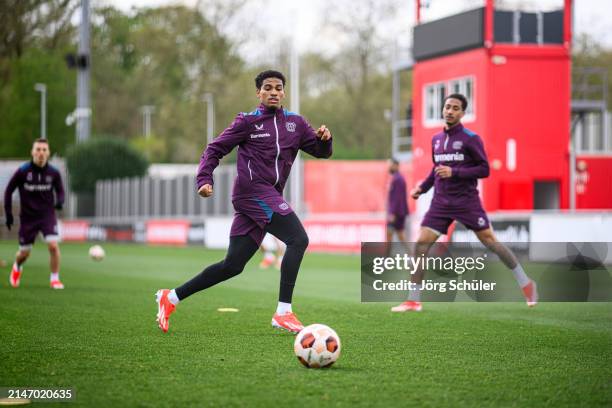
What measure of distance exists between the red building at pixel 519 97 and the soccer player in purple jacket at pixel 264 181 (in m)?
18.2

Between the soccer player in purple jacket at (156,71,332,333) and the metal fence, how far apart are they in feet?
83.2

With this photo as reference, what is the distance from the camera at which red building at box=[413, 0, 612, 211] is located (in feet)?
86.5

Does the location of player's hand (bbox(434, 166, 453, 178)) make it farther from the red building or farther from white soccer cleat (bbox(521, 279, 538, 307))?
the red building

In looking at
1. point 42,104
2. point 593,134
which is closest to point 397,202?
point 593,134

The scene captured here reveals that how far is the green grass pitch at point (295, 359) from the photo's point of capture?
5.91 metres

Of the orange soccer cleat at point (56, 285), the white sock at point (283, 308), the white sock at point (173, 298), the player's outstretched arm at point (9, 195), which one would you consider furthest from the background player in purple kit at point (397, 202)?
the white sock at point (173, 298)

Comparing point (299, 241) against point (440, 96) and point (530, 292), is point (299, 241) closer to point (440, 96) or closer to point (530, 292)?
point (530, 292)

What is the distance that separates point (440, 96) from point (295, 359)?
874 inches

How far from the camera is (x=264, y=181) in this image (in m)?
8.73

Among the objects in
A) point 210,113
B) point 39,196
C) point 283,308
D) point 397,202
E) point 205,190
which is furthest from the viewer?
point 210,113

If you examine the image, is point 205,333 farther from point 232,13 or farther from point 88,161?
point 232,13

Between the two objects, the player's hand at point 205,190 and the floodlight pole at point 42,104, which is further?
the floodlight pole at point 42,104

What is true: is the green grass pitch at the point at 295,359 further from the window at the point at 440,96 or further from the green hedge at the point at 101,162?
the green hedge at the point at 101,162

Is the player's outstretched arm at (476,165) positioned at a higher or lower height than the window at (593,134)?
lower
